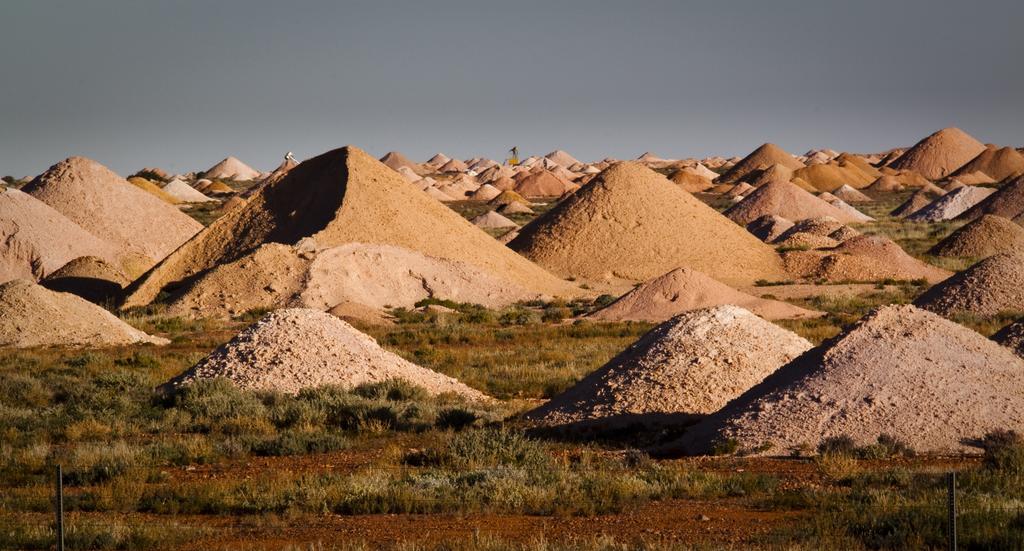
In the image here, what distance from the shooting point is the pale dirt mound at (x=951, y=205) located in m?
70.1

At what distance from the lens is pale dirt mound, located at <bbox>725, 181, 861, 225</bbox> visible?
66375 mm

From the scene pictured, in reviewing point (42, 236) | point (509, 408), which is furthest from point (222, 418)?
point (42, 236)

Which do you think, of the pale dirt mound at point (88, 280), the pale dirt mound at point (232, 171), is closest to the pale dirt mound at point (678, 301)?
the pale dirt mound at point (88, 280)

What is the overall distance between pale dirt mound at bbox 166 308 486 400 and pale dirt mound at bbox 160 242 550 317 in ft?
41.9

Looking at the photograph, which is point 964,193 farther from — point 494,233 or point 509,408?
point 509,408

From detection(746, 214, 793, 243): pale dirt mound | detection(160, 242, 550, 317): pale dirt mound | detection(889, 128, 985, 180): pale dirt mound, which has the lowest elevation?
detection(160, 242, 550, 317): pale dirt mound

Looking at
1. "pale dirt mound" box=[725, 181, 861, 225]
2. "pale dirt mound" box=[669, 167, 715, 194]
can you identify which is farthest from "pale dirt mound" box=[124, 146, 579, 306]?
"pale dirt mound" box=[669, 167, 715, 194]

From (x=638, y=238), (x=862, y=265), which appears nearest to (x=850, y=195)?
(x=862, y=265)

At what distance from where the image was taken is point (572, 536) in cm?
940

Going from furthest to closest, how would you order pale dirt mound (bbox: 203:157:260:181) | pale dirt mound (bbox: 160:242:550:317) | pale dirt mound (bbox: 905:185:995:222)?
pale dirt mound (bbox: 203:157:260:181) → pale dirt mound (bbox: 905:185:995:222) → pale dirt mound (bbox: 160:242:550:317)

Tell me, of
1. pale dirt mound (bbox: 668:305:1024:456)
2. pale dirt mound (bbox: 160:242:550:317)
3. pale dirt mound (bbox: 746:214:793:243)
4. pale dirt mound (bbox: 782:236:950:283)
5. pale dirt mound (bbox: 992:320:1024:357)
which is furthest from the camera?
pale dirt mound (bbox: 746:214:793:243)

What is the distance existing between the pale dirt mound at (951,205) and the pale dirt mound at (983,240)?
73.7ft

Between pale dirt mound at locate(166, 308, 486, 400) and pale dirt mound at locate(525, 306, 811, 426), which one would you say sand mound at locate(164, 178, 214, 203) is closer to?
pale dirt mound at locate(166, 308, 486, 400)

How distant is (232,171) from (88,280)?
116m
